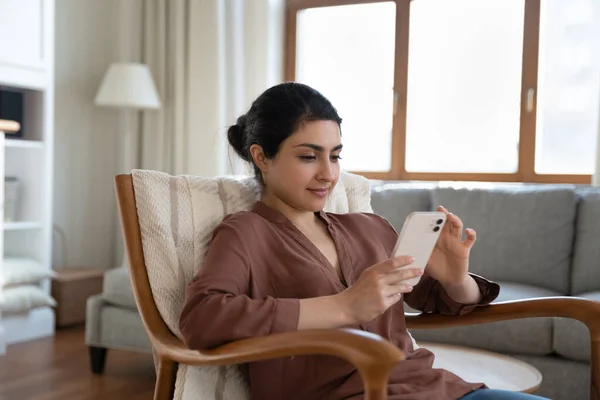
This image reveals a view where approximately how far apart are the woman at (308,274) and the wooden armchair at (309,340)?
0.10 feet

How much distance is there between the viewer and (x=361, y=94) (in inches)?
156

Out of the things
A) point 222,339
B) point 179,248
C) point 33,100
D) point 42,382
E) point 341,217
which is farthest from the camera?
point 33,100

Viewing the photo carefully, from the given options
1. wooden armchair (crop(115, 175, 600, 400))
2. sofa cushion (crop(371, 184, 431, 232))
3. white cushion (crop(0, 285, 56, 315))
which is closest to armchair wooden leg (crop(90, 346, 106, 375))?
white cushion (crop(0, 285, 56, 315))

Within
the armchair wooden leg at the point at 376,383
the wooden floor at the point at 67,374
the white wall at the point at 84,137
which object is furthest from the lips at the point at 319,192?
the white wall at the point at 84,137

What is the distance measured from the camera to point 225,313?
1066 millimetres

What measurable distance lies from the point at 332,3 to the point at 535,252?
6.66 ft

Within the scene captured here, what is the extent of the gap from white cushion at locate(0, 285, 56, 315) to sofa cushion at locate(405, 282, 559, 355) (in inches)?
76.4

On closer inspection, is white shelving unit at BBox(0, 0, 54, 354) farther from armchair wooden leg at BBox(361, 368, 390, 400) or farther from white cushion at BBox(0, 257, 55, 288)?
armchair wooden leg at BBox(361, 368, 390, 400)

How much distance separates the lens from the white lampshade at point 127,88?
12.4 feet

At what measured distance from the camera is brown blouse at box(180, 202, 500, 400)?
3.54 ft

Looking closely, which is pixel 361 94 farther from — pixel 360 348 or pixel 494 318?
pixel 360 348

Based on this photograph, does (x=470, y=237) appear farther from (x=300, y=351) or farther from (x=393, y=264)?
(x=300, y=351)

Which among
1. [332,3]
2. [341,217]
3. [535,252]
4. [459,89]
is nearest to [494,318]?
[341,217]

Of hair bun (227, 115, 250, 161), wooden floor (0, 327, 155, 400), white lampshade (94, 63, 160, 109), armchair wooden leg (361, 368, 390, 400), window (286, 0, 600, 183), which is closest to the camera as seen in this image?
armchair wooden leg (361, 368, 390, 400)
